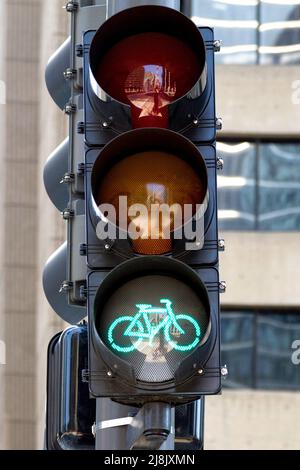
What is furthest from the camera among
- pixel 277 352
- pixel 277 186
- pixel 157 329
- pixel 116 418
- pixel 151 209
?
pixel 277 186

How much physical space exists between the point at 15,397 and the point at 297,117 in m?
14.6

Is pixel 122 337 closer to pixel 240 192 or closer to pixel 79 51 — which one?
pixel 79 51

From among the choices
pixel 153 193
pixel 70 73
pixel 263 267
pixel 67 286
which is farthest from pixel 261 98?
pixel 153 193

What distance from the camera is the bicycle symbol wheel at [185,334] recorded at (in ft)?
15.1

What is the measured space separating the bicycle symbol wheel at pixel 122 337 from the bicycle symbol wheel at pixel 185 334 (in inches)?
3.4

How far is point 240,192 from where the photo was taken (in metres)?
28.5

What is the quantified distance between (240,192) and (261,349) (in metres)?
2.98

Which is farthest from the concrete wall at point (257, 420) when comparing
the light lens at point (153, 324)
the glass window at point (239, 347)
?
the light lens at point (153, 324)

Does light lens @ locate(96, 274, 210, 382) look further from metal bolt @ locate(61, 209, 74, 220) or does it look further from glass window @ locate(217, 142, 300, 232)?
glass window @ locate(217, 142, 300, 232)

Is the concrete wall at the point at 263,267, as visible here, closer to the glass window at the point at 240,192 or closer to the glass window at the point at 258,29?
the glass window at the point at 240,192

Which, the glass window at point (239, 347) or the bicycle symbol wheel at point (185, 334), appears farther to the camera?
the glass window at point (239, 347)

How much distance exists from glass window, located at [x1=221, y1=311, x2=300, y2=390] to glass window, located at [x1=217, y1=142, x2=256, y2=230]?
1.80 meters
